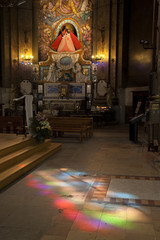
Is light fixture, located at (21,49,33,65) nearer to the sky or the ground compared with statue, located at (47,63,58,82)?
nearer to the sky

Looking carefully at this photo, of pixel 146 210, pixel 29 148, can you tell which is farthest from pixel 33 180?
pixel 146 210

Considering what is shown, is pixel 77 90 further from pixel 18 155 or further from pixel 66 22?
pixel 18 155

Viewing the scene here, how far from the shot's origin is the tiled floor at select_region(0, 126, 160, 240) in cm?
277

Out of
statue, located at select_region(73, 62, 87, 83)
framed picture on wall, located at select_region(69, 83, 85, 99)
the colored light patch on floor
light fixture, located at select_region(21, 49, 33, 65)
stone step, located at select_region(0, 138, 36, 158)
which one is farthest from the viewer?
light fixture, located at select_region(21, 49, 33, 65)

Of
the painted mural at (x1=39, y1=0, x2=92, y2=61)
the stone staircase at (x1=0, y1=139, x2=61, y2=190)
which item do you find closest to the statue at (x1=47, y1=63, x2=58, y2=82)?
the painted mural at (x1=39, y1=0, x2=92, y2=61)

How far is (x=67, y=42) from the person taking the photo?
1877 centimetres

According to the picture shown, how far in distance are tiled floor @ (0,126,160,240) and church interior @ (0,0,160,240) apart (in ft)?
0.05

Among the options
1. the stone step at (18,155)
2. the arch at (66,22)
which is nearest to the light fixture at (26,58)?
the arch at (66,22)

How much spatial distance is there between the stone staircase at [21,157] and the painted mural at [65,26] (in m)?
13.1

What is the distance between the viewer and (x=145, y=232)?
2.74 metres

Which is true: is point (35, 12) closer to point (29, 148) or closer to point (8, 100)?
point (8, 100)

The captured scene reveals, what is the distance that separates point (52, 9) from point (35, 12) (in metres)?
1.45

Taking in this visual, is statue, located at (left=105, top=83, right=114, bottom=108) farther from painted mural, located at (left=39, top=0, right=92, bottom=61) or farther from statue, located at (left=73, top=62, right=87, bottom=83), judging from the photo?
painted mural, located at (left=39, top=0, right=92, bottom=61)

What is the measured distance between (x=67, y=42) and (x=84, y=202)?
16.9 metres
